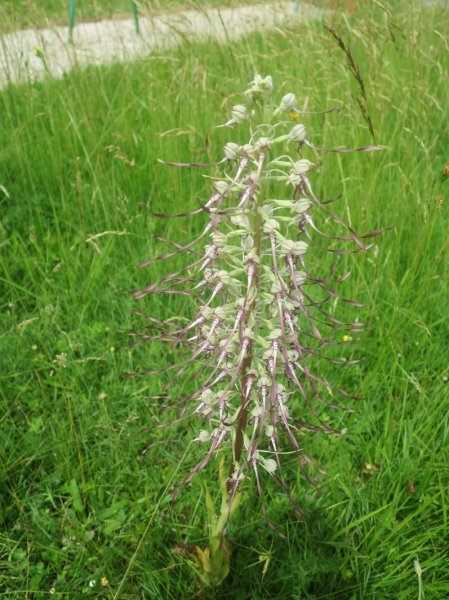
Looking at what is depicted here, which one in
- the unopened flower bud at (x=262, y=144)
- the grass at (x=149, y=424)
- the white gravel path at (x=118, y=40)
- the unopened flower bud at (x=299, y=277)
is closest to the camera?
the unopened flower bud at (x=262, y=144)

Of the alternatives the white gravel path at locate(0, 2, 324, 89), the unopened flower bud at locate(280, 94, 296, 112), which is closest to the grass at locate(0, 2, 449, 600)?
the unopened flower bud at locate(280, 94, 296, 112)

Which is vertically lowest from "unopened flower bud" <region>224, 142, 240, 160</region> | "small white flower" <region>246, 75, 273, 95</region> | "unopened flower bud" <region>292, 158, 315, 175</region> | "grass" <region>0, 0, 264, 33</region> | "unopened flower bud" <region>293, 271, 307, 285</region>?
"unopened flower bud" <region>293, 271, 307, 285</region>

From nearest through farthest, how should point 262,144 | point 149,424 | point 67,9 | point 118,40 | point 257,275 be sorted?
point 262,144
point 257,275
point 149,424
point 118,40
point 67,9

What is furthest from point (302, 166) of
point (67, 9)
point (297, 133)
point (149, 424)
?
point (67, 9)

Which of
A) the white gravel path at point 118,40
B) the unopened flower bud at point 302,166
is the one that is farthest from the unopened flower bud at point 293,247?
the white gravel path at point 118,40

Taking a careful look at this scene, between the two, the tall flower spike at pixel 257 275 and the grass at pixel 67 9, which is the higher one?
the grass at pixel 67 9

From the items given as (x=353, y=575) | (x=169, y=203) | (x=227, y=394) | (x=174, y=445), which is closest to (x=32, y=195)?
(x=169, y=203)

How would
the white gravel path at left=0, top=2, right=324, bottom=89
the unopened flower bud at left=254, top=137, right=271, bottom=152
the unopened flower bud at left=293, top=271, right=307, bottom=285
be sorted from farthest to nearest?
the white gravel path at left=0, top=2, right=324, bottom=89 → the unopened flower bud at left=293, top=271, right=307, bottom=285 → the unopened flower bud at left=254, top=137, right=271, bottom=152

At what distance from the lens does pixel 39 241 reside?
3.09 m

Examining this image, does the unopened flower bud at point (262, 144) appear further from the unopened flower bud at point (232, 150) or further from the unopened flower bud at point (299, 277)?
the unopened flower bud at point (299, 277)

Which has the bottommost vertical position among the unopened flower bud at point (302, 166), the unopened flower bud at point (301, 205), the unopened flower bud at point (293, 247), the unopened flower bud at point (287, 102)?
the unopened flower bud at point (293, 247)

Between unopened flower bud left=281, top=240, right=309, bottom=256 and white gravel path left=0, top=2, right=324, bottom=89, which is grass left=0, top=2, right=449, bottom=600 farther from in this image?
white gravel path left=0, top=2, right=324, bottom=89

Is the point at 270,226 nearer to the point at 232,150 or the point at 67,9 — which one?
the point at 232,150

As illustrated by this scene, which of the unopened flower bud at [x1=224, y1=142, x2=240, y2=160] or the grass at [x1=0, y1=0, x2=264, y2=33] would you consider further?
the grass at [x1=0, y1=0, x2=264, y2=33]
